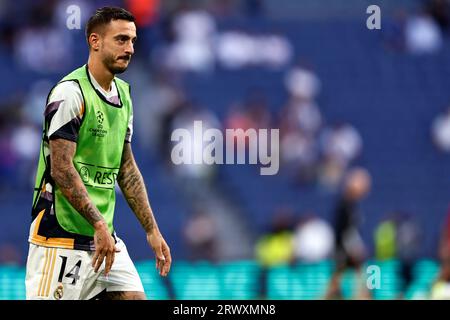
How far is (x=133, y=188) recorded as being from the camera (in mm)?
6336

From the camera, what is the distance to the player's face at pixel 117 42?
600 centimetres

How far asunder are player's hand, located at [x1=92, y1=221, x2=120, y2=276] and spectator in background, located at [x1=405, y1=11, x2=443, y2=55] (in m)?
14.1

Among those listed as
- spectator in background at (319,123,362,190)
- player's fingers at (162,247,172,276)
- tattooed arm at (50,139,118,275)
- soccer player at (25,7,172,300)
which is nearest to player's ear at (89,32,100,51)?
soccer player at (25,7,172,300)

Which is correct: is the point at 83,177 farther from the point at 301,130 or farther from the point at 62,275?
the point at 301,130

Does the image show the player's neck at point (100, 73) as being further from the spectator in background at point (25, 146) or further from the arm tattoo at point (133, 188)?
the spectator in background at point (25, 146)

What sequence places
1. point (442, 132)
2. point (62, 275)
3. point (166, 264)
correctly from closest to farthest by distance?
point (62, 275), point (166, 264), point (442, 132)

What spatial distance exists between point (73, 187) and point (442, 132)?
525 inches

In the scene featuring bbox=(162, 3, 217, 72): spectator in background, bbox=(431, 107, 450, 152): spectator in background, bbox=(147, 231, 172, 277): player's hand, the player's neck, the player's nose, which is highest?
bbox=(162, 3, 217, 72): spectator in background

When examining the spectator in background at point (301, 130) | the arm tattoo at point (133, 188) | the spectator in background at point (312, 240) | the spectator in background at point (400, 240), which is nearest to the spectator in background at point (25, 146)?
the spectator in background at point (301, 130)

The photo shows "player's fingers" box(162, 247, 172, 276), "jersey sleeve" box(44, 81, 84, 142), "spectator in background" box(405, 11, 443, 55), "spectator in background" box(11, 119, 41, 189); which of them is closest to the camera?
"jersey sleeve" box(44, 81, 84, 142)

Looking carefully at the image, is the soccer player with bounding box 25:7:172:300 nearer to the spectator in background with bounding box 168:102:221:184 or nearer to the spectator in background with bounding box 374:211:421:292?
the spectator in background with bounding box 374:211:421:292

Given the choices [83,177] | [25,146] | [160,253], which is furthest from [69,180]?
[25,146]

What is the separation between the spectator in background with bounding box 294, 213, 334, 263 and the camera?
15859mm
